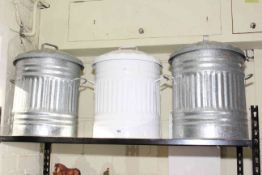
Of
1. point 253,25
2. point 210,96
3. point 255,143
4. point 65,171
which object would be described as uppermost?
point 253,25

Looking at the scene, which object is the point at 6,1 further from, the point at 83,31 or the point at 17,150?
the point at 17,150

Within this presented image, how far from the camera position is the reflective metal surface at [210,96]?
1.23m

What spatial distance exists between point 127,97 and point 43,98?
37 cm

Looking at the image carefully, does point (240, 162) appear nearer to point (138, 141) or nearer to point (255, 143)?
point (255, 143)

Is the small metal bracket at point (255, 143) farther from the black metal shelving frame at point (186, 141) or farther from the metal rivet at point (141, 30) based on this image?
the metal rivet at point (141, 30)

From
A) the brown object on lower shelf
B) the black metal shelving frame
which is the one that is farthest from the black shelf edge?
the brown object on lower shelf

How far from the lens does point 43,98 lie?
1.40m

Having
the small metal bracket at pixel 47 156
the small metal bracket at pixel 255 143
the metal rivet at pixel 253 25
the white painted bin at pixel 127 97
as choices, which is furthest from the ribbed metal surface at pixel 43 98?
the metal rivet at pixel 253 25

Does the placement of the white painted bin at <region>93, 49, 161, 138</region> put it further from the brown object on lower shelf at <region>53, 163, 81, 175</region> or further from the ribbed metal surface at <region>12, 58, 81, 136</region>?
the brown object on lower shelf at <region>53, 163, 81, 175</region>

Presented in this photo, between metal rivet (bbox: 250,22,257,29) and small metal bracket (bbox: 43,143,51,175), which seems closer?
metal rivet (bbox: 250,22,257,29)

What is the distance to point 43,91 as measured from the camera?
141 cm

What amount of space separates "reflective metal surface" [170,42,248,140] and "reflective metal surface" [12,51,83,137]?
1.60 feet

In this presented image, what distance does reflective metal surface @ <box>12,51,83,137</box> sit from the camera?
138 cm

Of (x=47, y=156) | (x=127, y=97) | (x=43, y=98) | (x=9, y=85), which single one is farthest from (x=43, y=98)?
(x=47, y=156)
